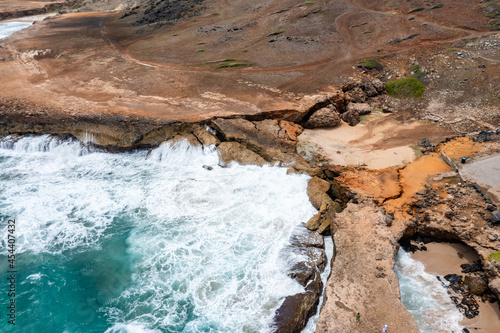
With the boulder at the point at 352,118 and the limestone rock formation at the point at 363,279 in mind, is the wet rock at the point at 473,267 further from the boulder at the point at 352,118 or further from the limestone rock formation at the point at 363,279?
the boulder at the point at 352,118

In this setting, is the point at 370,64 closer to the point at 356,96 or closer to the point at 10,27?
the point at 356,96

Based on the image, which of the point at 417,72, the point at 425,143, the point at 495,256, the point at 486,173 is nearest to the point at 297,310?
the point at 495,256

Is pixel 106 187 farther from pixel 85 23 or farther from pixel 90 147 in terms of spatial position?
pixel 85 23

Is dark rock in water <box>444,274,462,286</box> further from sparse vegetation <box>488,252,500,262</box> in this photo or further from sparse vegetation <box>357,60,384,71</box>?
sparse vegetation <box>357,60,384,71</box>

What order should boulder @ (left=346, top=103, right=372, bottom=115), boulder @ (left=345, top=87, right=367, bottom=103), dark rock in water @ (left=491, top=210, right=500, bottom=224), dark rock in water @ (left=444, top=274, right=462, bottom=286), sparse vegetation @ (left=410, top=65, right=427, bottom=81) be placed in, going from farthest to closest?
sparse vegetation @ (left=410, top=65, right=427, bottom=81) → boulder @ (left=345, top=87, right=367, bottom=103) → boulder @ (left=346, top=103, right=372, bottom=115) → dark rock in water @ (left=491, top=210, right=500, bottom=224) → dark rock in water @ (left=444, top=274, right=462, bottom=286)

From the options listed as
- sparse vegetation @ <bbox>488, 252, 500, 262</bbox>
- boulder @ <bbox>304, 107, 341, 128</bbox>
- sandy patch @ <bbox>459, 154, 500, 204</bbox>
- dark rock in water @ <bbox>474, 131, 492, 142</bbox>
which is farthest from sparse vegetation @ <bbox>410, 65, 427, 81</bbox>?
sparse vegetation @ <bbox>488, 252, 500, 262</bbox>

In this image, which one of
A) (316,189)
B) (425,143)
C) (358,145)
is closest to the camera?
(316,189)

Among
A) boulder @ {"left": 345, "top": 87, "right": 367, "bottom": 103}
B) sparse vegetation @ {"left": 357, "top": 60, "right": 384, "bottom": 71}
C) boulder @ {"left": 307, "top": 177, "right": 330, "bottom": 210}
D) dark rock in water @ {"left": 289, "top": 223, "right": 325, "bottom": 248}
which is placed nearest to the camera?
dark rock in water @ {"left": 289, "top": 223, "right": 325, "bottom": 248}
